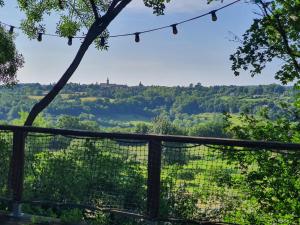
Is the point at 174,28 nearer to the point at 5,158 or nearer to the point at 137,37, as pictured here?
the point at 137,37

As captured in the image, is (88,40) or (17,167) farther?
(88,40)

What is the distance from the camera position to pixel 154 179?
548 cm

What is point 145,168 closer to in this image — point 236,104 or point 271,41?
point 271,41

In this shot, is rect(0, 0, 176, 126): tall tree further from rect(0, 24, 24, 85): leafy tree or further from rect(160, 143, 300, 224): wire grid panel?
rect(160, 143, 300, 224): wire grid panel

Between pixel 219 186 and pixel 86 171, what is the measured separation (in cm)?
183

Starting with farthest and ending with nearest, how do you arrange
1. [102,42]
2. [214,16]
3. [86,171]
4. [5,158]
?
[102,42], [214,16], [5,158], [86,171]

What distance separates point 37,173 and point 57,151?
0.47 m

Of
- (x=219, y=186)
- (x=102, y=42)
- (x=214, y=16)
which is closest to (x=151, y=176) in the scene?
(x=219, y=186)

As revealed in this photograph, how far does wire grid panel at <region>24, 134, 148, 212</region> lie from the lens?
19.2 ft

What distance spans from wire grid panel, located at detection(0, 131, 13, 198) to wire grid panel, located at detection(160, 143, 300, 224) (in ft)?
7.48

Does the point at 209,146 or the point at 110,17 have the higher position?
the point at 110,17

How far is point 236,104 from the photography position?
18275cm

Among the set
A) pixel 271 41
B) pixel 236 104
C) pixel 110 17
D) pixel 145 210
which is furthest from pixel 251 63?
pixel 236 104

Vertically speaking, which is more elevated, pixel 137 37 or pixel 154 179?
pixel 137 37
